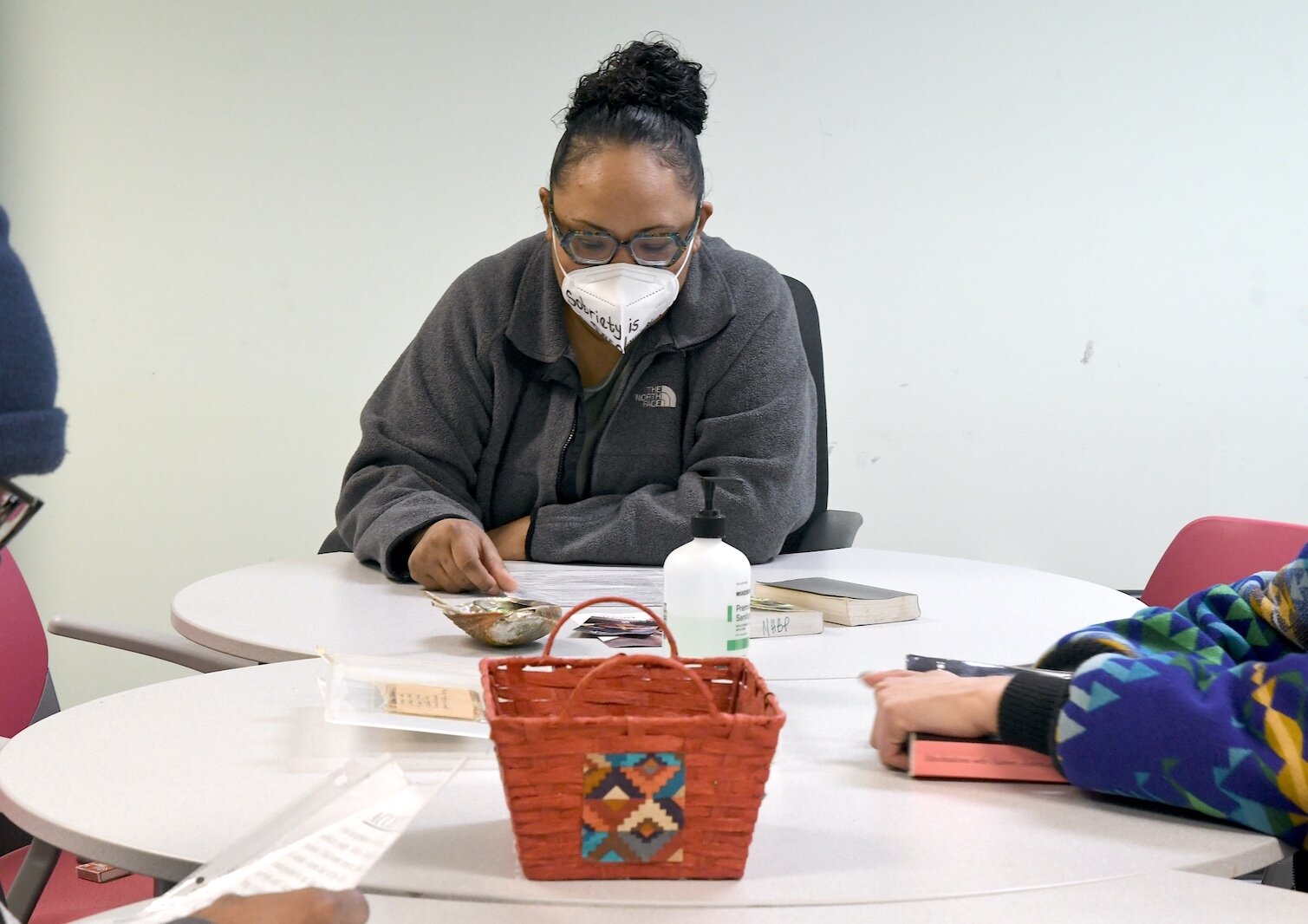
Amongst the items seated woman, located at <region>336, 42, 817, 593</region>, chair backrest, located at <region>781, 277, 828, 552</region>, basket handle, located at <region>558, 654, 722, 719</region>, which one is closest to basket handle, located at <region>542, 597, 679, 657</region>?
basket handle, located at <region>558, 654, 722, 719</region>

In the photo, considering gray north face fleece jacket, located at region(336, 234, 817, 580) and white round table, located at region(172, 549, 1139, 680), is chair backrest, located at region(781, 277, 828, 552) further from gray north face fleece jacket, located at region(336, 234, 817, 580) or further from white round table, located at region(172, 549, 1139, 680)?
white round table, located at region(172, 549, 1139, 680)

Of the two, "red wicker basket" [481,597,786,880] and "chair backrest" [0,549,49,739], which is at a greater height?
"red wicker basket" [481,597,786,880]

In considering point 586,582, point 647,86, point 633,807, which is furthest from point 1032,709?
point 647,86

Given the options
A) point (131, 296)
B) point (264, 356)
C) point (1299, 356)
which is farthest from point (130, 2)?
point (1299, 356)

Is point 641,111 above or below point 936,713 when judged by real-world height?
above

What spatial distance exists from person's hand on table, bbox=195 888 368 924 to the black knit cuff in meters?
0.49

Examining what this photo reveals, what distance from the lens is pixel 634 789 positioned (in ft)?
2.18

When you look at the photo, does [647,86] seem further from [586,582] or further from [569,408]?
[586,582]

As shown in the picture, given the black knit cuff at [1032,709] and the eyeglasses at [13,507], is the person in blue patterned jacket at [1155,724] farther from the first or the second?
the eyeglasses at [13,507]

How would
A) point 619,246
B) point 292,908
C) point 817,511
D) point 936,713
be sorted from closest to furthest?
point 292,908
point 936,713
point 619,246
point 817,511

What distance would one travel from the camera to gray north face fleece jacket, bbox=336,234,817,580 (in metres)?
1.89

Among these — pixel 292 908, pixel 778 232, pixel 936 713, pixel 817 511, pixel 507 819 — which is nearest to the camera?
pixel 292 908

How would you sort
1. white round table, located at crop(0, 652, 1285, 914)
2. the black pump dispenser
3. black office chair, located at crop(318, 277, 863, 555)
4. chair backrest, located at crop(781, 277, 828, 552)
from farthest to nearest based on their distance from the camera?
1. chair backrest, located at crop(781, 277, 828, 552)
2. black office chair, located at crop(318, 277, 863, 555)
3. the black pump dispenser
4. white round table, located at crop(0, 652, 1285, 914)

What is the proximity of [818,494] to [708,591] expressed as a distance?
124 centimetres
